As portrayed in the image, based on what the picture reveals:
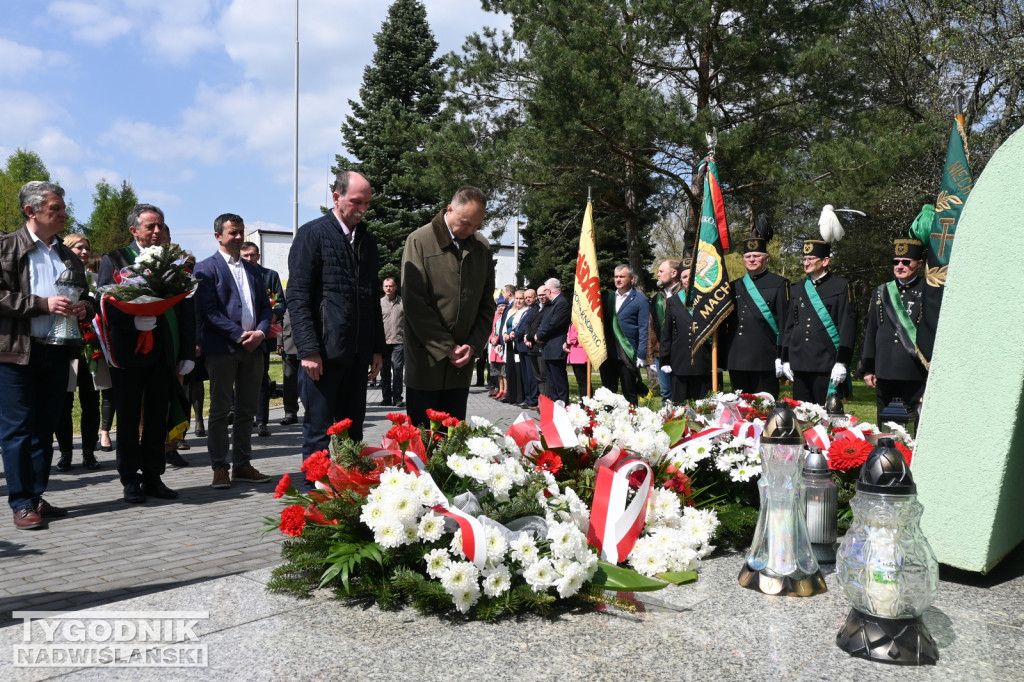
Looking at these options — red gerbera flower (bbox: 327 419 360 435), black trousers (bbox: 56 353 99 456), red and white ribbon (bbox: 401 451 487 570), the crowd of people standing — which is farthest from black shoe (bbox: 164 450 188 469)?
Answer: red and white ribbon (bbox: 401 451 487 570)

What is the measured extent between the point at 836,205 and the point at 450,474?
13.1 metres

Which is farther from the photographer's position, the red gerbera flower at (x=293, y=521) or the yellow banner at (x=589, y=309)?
the yellow banner at (x=589, y=309)

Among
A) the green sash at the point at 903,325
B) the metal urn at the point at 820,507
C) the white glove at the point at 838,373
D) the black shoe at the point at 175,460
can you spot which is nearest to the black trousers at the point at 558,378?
the white glove at the point at 838,373

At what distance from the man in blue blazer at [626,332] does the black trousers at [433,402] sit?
581cm

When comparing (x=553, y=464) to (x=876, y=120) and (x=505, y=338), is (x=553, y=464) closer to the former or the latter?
(x=505, y=338)

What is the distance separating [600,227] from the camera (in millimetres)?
25328

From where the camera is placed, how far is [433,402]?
5426 mm

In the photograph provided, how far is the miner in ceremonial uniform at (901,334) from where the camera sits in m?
6.87

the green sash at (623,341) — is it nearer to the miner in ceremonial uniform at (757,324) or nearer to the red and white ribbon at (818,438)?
the miner in ceremonial uniform at (757,324)

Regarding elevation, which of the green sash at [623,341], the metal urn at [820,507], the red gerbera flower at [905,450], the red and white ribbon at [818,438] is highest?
the green sash at [623,341]

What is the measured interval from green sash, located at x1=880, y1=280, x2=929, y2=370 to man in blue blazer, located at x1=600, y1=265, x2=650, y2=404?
13.4ft

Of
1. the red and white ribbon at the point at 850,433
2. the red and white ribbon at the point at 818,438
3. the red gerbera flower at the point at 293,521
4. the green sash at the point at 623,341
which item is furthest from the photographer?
the green sash at the point at 623,341

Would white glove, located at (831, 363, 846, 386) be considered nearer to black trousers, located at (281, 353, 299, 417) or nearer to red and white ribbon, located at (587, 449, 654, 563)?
red and white ribbon, located at (587, 449, 654, 563)

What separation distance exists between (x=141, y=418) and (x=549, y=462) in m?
3.59
